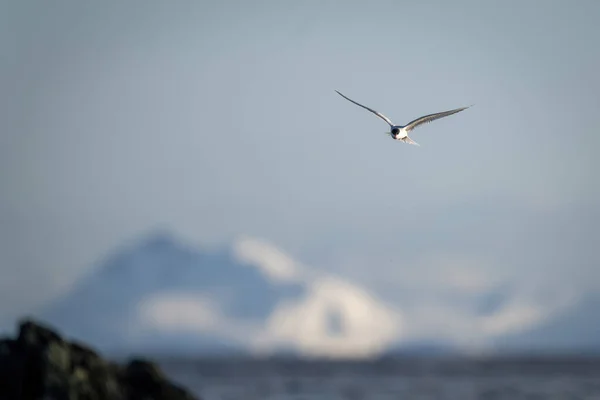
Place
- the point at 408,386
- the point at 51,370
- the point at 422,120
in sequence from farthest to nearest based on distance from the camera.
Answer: the point at 408,386, the point at 422,120, the point at 51,370

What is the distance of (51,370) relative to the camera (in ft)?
99.7

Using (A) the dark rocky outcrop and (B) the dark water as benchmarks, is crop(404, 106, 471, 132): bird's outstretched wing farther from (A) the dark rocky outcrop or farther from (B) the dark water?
(B) the dark water

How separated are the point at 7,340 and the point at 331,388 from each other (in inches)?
2726

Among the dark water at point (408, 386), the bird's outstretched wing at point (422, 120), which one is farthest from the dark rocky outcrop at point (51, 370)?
the dark water at point (408, 386)

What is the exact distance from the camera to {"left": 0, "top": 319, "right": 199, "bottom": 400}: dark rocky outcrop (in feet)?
99.6

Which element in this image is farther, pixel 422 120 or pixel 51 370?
pixel 422 120

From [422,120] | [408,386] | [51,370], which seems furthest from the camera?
[408,386]

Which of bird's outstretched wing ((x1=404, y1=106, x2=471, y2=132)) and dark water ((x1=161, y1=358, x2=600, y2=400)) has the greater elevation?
dark water ((x1=161, y1=358, x2=600, y2=400))

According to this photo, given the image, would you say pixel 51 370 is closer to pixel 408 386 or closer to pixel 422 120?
pixel 422 120

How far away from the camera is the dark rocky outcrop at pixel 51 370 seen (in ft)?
99.6

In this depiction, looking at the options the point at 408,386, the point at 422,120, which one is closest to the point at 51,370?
the point at 422,120

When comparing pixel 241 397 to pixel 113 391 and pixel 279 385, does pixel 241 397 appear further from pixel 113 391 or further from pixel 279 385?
pixel 113 391

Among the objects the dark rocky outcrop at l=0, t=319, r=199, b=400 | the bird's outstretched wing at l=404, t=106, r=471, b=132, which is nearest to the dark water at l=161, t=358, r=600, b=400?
the bird's outstretched wing at l=404, t=106, r=471, b=132

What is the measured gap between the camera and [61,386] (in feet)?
99.3
